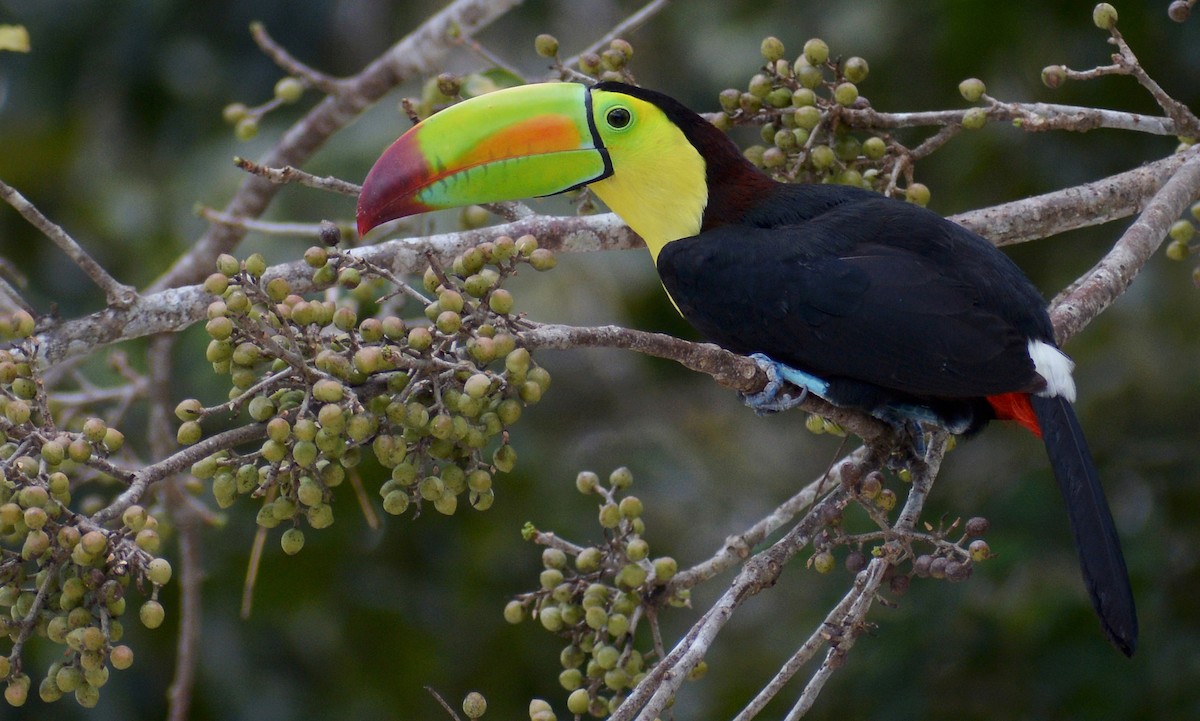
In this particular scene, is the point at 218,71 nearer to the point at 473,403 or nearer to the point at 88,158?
the point at 88,158

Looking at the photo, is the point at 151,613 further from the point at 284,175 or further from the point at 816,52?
the point at 816,52

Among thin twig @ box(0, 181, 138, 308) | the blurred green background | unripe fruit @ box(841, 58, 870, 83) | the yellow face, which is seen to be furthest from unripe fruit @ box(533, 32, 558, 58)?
the blurred green background

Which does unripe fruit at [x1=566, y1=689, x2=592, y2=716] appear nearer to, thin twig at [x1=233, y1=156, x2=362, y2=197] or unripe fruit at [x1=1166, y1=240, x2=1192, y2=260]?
thin twig at [x1=233, y1=156, x2=362, y2=197]

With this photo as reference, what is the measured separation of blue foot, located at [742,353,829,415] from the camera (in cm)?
223

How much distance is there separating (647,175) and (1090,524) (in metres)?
1.05

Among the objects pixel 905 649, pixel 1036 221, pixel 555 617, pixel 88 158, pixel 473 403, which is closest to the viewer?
pixel 473 403

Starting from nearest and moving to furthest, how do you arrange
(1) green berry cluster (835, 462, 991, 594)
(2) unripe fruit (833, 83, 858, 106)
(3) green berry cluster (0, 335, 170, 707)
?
(3) green berry cluster (0, 335, 170, 707), (1) green berry cluster (835, 462, 991, 594), (2) unripe fruit (833, 83, 858, 106)

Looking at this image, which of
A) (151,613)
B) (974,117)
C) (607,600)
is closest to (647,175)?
(974,117)

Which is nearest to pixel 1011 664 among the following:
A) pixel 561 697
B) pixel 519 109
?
pixel 561 697

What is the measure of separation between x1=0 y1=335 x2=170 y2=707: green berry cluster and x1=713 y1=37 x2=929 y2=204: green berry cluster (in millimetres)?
1331

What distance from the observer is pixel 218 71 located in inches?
171

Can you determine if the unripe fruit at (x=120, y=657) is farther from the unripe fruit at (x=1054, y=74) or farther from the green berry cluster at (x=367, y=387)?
the unripe fruit at (x=1054, y=74)

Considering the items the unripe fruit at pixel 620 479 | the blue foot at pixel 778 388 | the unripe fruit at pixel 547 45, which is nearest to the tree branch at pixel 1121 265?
the blue foot at pixel 778 388

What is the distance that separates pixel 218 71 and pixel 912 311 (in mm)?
2923
